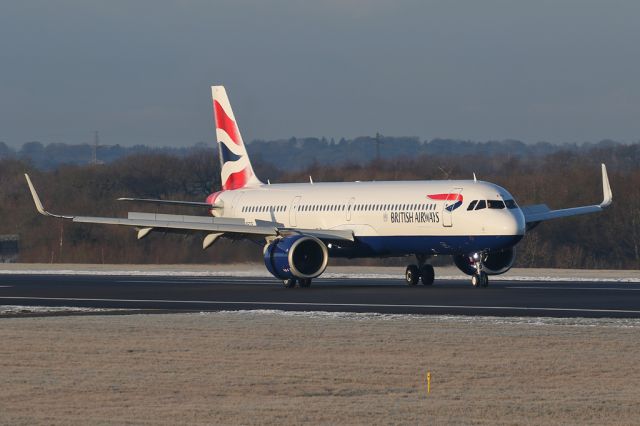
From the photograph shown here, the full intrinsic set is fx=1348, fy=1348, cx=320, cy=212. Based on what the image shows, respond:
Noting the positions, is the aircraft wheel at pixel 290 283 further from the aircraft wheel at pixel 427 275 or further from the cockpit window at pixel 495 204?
the cockpit window at pixel 495 204

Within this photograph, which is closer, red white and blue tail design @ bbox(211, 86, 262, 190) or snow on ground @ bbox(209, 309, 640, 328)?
snow on ground @ bbox(209, 309, 640, 328)

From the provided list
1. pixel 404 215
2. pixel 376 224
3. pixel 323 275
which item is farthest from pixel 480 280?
pixel 323 275

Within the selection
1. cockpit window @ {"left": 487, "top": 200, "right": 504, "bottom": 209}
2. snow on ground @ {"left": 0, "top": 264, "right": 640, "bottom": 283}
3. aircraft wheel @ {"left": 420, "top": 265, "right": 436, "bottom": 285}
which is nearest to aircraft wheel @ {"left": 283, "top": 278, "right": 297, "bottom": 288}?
aircraft wheel @ {"left": 420, "top": 265, "right": 436, "bottom": 285}

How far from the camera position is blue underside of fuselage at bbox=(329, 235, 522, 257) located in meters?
42.6

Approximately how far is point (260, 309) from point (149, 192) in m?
82.0

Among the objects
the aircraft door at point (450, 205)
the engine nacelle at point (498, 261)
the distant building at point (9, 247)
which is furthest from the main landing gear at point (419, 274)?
the distant building at point (9, 247)

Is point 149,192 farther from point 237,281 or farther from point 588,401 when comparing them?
point 588,401

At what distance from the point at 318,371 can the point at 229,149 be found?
36.0 meters

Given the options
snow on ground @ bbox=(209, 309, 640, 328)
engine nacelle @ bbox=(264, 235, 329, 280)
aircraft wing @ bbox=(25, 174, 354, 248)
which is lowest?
snow on ground @ bbox=(209, 309, 640, 328)

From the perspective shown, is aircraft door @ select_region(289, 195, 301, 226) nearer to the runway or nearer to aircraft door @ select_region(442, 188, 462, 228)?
the runway

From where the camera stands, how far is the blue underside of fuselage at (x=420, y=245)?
4259 centimetres

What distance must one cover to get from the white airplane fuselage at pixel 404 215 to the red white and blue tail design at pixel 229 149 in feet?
13.1

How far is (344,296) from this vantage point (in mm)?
38688

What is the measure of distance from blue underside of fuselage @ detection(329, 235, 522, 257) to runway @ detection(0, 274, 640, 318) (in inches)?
46.4
